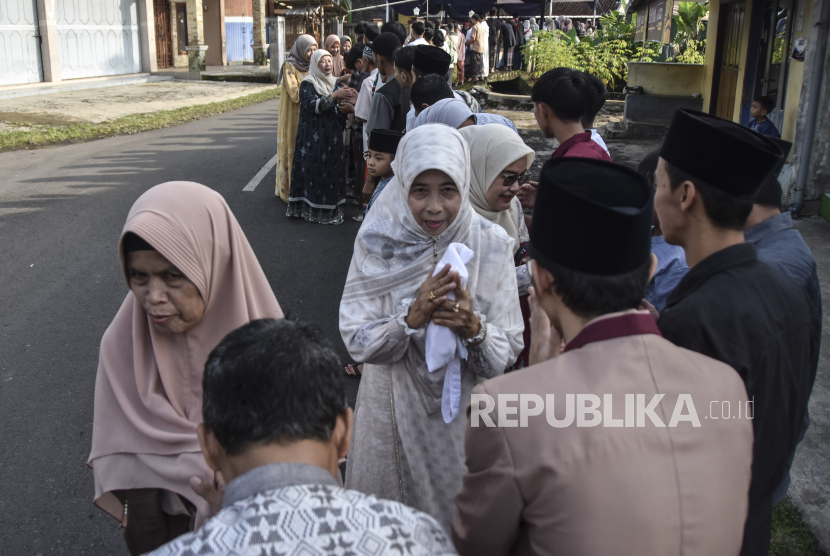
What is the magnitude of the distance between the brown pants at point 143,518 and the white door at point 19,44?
19.4 metres

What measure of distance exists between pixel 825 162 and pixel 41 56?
19.8 metres

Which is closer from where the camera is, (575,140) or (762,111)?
(575,140)

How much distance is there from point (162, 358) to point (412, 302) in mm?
844

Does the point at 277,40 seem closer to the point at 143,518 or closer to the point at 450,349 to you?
the point at 450,349

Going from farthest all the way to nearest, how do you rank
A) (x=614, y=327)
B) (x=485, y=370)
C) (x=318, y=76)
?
(x=318, y=76) → (x=485, y=370) → (x=614, y=327)

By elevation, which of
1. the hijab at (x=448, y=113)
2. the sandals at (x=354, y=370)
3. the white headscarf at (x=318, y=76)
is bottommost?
the sandals at (x=354, y=370)

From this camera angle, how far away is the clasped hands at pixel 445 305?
227 centimetres

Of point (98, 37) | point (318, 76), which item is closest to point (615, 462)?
point (318, 76)

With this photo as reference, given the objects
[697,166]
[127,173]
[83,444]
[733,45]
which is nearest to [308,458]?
[697,166]

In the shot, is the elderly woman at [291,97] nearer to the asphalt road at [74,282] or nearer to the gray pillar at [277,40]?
the asphalt road at [74,282]

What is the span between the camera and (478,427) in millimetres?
1453

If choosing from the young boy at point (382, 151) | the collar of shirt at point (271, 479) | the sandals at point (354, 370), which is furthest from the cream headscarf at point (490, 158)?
the collar of shirt at point (271, 479)

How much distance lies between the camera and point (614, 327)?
1484 mm

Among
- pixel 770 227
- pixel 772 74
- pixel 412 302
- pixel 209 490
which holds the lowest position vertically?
pixel 209 490
